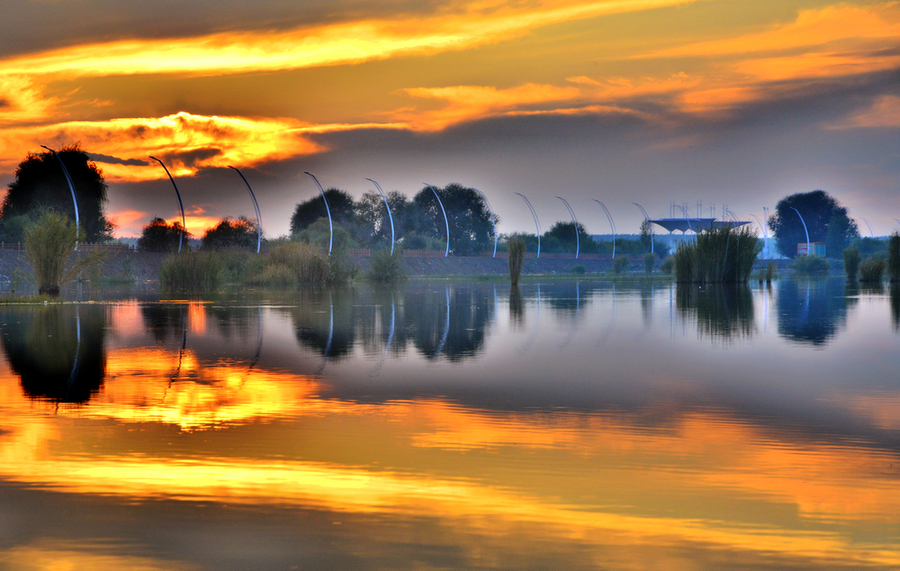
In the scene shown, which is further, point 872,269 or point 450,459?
point 872,269

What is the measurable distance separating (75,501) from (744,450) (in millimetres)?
3787

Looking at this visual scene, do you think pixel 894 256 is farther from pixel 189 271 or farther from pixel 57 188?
pixel 57 188

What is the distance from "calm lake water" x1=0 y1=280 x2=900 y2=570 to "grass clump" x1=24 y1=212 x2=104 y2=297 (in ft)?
49.5

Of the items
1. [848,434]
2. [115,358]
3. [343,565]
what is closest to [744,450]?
[848,434]

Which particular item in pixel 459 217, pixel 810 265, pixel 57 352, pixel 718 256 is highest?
pixel 459 217

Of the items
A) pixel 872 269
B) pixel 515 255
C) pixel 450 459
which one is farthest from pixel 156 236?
pixel 450 459

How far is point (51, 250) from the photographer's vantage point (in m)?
24.2

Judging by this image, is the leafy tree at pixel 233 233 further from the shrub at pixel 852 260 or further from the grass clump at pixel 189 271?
the shrub at pixel 852 260

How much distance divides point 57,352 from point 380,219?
106158 millimetres

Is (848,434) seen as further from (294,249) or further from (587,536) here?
(294,249)

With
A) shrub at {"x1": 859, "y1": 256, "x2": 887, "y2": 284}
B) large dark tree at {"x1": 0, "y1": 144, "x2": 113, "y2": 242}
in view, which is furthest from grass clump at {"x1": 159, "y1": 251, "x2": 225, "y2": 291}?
large dark tree at {"x1": 0, "y1": 144, "x2": 113, "y2": 242}

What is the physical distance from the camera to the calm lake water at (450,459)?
11.1 ft

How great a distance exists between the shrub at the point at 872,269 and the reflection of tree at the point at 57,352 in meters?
35.0

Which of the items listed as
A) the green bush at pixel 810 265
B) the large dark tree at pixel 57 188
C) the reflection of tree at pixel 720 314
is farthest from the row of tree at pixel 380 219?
the reflection of tree at pixel 720 314
